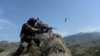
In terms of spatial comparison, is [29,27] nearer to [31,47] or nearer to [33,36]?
[33,36]

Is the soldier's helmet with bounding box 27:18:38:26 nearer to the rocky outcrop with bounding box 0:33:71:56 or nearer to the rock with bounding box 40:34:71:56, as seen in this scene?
the rocky outcrop with bounding box 0:33:71:56

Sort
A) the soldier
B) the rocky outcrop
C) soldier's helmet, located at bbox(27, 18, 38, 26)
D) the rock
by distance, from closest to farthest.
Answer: the rock < the rocky outcrop < the soldier < soldier's helmet, located at bbox(27, 18, 38, 26)

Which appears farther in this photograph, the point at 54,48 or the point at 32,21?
the point at 32,21

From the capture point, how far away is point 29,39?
76.6 ft

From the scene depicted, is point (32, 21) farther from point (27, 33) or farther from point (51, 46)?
point (51, 46)

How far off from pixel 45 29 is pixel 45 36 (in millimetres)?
1256

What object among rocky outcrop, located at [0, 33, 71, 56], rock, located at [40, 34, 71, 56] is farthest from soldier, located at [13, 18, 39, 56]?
rock, located at [40, 34, 71, 56]

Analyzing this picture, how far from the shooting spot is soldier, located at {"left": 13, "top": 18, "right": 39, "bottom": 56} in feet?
75.2

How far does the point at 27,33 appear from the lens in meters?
24.0

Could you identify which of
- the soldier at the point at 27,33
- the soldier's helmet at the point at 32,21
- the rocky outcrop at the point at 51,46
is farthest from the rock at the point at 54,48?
the soldier's helmet at the point at 32,21

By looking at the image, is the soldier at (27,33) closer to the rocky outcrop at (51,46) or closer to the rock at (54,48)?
the rocky outcrop at (51,46)

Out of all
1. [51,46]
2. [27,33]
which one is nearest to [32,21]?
[27,33]

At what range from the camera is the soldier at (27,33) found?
75.2 ft

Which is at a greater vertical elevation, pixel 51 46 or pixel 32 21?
pixel 32 21
